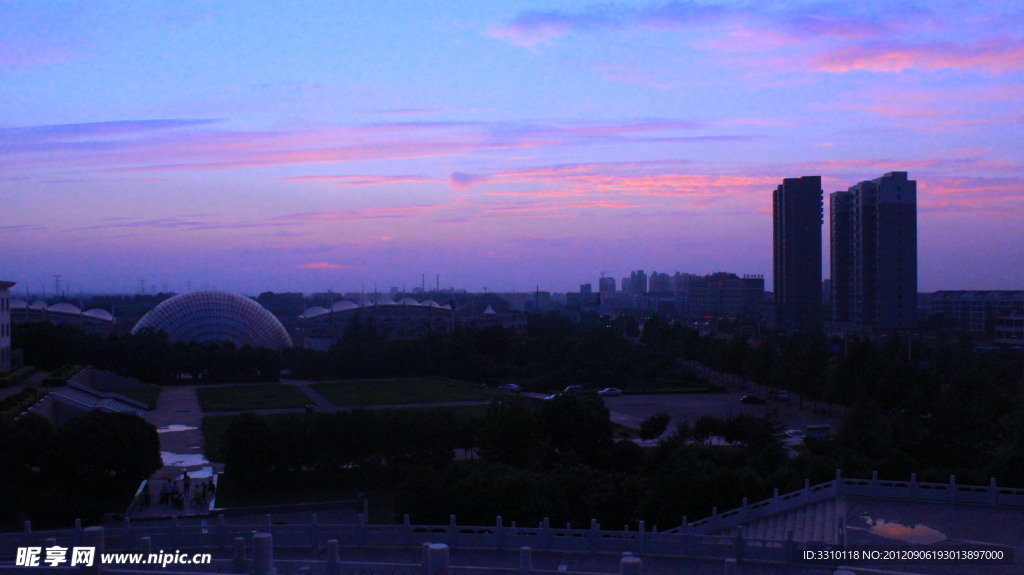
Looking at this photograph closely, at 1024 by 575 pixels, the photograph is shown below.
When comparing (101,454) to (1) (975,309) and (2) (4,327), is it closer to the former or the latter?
(2) (4,327)

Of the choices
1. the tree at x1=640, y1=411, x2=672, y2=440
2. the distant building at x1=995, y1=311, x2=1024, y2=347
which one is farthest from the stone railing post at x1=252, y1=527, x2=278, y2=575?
the distant building at x1=995, y1=311, x2=1024, y2=347

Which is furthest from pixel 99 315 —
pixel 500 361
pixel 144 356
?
pixel 500 361

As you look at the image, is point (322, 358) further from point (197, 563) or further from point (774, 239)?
point (774, 239)

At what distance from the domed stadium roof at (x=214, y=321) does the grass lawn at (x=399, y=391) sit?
10.1 meters

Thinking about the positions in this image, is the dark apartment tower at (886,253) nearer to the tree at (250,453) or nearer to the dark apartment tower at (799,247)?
the dark apartment tower at (799,247)

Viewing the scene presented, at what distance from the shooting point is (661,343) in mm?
40250

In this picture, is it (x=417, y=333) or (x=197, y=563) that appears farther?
(x=417, y=333)

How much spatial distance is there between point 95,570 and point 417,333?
4637 cm

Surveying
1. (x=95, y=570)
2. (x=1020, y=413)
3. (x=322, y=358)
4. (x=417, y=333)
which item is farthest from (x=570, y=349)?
(x=95, y=570)

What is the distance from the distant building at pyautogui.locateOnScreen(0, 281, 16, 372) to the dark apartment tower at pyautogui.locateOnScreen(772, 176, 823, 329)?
4360 centimetres

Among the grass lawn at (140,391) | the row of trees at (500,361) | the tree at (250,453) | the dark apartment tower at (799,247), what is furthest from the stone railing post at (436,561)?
the dark apartment tower at (799,247)

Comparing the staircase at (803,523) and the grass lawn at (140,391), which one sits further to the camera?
the grass lawn at (140,391)

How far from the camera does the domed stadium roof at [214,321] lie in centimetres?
3978

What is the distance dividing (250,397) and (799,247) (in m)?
40.2
